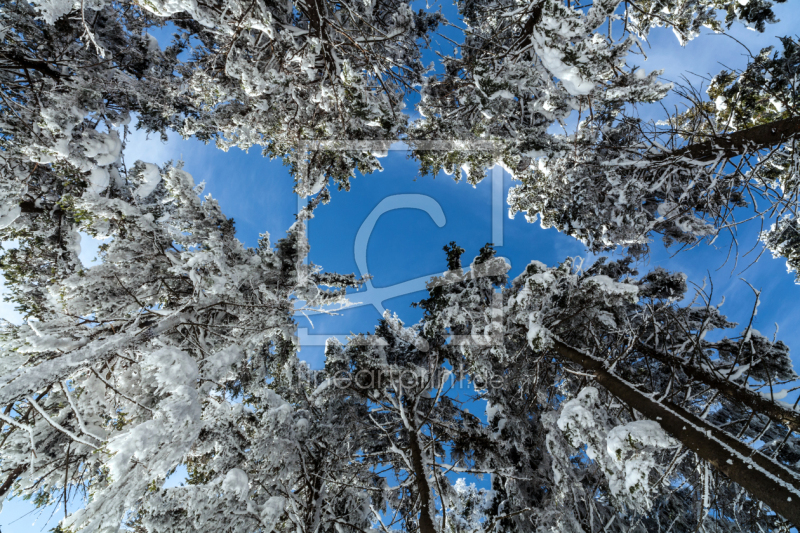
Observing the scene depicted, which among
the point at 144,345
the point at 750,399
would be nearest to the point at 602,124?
the point at 750,399

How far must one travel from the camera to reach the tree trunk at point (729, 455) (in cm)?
270

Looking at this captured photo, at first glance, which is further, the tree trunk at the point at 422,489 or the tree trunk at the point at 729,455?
the tree trunk at the point at 422,489

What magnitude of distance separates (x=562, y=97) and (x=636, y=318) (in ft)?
19.5

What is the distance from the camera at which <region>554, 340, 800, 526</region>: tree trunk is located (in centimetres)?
270

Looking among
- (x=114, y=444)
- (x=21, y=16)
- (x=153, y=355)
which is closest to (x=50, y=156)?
(x=21, y=16)

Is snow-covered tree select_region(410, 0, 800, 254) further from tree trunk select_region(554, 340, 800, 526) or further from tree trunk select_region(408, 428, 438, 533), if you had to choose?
tree trunk select_region(408, 428, 438, 533)

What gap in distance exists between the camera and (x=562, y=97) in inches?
253

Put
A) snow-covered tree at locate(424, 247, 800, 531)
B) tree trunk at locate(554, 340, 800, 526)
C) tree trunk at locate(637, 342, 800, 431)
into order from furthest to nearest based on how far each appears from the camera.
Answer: tree trunk at locate(637, 342, 800, 431)
snow-covered tree at locate(424, 247, 800, 531)
tree trunk at locate(554, 340, 800, 526)

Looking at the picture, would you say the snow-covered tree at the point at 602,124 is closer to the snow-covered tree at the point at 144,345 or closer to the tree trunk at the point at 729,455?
the tree trunk at the point at 729,455

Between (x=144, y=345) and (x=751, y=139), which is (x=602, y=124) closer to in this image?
(x=751, y=139)

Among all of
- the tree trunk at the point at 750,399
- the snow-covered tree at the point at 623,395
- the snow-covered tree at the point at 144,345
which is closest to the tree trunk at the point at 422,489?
the snow-covered tree at the point at 623,395

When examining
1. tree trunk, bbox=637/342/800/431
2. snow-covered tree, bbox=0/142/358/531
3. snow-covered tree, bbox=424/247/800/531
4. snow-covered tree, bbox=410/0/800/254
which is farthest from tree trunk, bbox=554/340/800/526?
snow-covered tree, bbox=0/142/358/531

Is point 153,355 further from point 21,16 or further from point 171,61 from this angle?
point 171,61

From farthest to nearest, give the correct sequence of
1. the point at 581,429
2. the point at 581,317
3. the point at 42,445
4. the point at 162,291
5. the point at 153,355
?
the point at 162,291
the point at 581,317
the point at 42,445
the point at 581,429
the point at 153,355
